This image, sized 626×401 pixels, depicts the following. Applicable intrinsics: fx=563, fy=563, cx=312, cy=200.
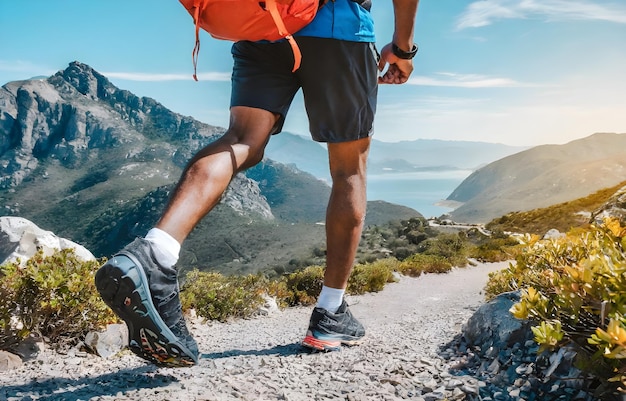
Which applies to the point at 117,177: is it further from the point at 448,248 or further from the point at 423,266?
the point at 423,266

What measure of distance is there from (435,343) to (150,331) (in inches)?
76.1

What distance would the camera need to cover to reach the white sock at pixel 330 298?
314 centimetres

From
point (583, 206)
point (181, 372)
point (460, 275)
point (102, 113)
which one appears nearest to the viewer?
point (181, 372)

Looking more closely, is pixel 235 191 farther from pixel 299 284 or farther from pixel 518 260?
pixel 518 260

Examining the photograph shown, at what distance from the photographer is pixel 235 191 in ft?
177

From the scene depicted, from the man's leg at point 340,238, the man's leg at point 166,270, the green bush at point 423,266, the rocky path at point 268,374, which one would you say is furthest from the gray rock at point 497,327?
the green bush at point 423,266

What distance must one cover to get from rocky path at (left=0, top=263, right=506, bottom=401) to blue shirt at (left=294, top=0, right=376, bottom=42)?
155cm

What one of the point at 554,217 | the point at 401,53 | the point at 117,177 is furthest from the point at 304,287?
the point at 117,177

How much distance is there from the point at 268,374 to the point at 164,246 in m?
0.91

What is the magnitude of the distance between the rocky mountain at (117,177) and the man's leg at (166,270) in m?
26.0

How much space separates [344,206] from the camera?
2.95 meters

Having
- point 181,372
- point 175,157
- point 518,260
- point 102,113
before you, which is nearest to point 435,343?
point 518,260

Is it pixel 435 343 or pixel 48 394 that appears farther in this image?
pixel 435 343

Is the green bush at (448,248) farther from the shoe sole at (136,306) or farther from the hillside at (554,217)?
the shoe sole at (136,306)
